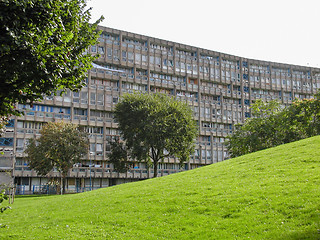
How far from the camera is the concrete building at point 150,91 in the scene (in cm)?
7144

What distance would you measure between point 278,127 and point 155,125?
58.4ft

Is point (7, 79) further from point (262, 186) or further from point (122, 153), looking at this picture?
point (122, 153)

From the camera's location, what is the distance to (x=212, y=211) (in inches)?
621

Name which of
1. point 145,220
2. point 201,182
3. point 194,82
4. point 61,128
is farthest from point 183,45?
point 145,220

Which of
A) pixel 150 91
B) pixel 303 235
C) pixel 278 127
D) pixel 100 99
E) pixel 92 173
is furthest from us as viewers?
pixel 150 91

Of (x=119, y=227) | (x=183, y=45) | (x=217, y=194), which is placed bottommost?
(x=119, y=227)

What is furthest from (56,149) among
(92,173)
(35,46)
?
(35,46)

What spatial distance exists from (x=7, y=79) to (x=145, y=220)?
27.8 feet

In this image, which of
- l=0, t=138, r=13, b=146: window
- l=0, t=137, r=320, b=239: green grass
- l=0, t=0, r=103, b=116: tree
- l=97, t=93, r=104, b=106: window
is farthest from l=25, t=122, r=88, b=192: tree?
l=0, t=0, r=103, b=116: tree

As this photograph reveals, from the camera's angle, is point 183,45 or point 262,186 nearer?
point 262,186

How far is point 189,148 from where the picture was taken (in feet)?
203

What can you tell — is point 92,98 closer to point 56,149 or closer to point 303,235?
point 56,149

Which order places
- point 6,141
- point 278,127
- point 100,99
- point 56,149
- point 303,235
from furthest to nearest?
point 100,99 < point 6,141 < point 56,149 < point 278,127 < point 303,235

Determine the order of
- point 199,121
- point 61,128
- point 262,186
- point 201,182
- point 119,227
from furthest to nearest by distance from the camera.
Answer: point 199,121 → point 61,128 → point 201,182 → point 262,186 → point 119,227
